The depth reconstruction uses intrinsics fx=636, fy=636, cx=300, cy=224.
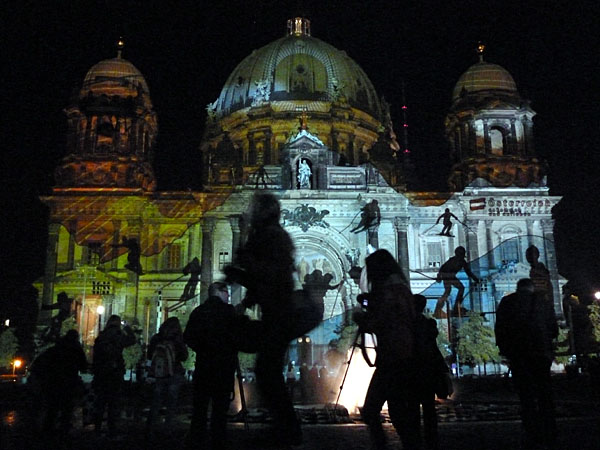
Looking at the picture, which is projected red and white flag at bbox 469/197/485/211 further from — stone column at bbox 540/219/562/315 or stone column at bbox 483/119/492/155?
stone column at bbox 540/219/562/315

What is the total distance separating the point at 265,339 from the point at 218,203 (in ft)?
122

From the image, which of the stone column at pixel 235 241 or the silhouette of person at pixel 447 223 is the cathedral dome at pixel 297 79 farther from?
the silhouette of person at pixel 447 223

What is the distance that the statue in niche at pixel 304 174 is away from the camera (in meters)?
43.4

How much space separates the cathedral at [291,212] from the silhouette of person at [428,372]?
102ft

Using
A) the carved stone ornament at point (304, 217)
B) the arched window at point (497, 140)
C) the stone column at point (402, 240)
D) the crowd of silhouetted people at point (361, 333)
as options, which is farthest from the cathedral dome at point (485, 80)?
the crowd of silhouetted people at point (361, 333)

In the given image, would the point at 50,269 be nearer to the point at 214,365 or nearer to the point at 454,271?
the point at 454,271

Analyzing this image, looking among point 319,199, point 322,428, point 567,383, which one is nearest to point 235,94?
point 319,199

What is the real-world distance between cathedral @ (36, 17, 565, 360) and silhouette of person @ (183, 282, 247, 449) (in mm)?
31837

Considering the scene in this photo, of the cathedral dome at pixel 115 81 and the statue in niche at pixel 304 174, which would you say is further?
the cathedral dome at pixel 115 81

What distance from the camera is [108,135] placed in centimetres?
4516

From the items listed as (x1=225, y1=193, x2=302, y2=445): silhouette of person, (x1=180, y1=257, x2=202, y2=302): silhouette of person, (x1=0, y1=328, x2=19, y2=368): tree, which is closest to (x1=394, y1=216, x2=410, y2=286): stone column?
(x1=180, y1=257, x2=202, y2=302): silhouette of person

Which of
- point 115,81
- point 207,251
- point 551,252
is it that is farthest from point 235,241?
point 551,252

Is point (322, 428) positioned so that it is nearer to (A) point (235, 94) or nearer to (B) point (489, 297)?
(B) point (489, 297)

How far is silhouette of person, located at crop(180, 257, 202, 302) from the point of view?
40969 millimetres
